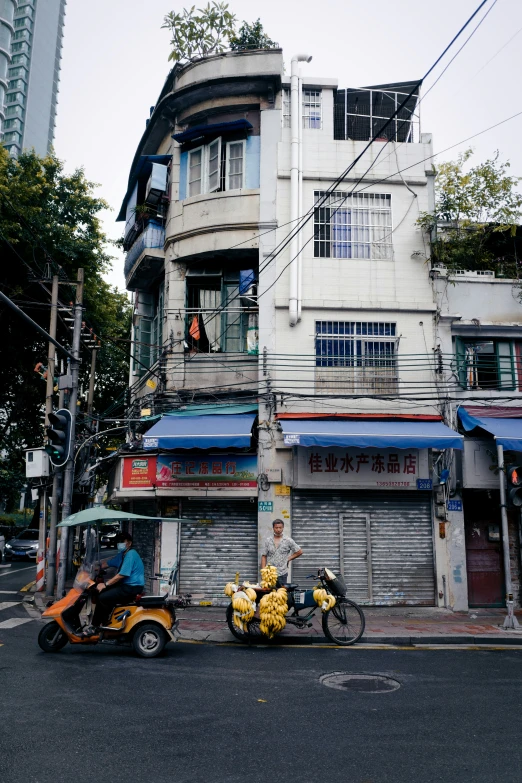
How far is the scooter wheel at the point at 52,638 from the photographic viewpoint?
9227 mm

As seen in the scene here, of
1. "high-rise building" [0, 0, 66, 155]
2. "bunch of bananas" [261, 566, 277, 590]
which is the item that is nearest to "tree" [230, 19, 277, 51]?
"bunch of bananas" [261, 566, 277, 590]

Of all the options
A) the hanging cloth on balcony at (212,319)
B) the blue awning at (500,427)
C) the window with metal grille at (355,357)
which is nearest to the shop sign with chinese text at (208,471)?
the window with metal grille at (355,357)

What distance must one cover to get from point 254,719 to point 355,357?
9.91m

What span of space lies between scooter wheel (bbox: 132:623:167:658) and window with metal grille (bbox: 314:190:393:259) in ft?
31.4

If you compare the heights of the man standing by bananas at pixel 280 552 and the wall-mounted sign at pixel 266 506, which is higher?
the wall-mounted sign at pixel 266 506

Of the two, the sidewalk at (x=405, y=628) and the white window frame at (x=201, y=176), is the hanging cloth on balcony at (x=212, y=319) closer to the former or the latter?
the white window frame at (x=201, y=176)

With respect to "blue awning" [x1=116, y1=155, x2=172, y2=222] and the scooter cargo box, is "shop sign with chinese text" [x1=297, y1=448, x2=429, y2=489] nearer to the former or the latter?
the scooter cargo box

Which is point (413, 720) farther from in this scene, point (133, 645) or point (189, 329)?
point (189, 329)

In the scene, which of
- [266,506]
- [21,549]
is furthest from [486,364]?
[21,549]

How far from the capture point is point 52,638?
9250mm

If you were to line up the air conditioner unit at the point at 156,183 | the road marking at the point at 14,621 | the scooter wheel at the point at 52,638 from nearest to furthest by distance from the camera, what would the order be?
the scooter wheel at the point at 52,638 → the road marking at the point at 14,621 → the air conditioner unit at the point at 156,183

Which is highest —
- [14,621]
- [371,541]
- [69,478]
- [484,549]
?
[69,478]

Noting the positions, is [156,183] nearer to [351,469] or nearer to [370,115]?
[370,115]

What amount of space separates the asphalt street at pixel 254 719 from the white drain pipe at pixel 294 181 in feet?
26.5
